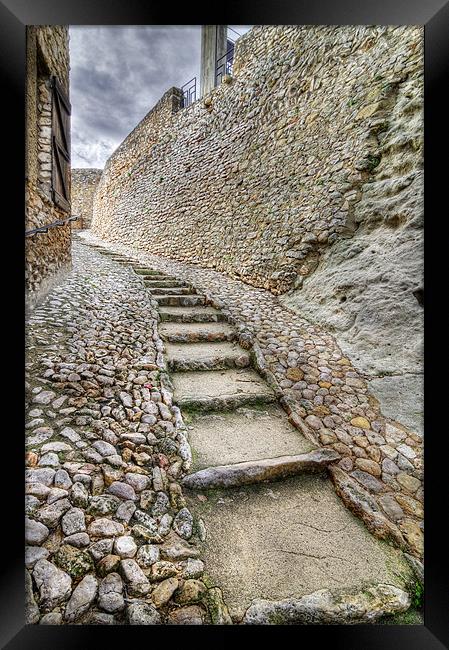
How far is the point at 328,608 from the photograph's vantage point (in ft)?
3.73

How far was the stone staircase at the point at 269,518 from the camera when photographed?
3.82 feet

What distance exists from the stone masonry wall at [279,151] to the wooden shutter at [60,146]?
283 centimetres

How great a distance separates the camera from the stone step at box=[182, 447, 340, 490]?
153 centimetres

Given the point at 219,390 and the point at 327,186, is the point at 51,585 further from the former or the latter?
the point at 327,186

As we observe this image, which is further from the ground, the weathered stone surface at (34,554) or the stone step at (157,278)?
the stone step at (157,278)

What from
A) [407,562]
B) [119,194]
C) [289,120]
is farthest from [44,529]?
[119,194]

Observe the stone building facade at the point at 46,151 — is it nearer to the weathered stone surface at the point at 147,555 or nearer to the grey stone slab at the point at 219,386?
the grey stone slab at the point at 219,386

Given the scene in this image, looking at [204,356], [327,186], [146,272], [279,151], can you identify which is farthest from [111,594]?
[279,151]

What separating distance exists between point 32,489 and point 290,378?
1.81 m

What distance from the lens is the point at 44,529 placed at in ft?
3.86

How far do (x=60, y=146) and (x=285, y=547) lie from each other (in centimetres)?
438

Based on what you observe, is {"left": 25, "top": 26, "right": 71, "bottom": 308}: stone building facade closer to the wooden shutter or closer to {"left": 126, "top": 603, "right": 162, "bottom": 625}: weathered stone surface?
the wooden shutter

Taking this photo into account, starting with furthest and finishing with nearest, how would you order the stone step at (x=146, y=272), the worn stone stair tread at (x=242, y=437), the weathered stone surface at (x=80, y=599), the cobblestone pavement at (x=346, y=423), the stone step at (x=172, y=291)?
the stone step at (x=146, y=272)
the stone step at (x=172, y=291)
the worn stone stair tread at (x=242, y=437)
the cobblestone pavement at (x=346, y=423)
the weathered stone surface at (x=80, y=599)

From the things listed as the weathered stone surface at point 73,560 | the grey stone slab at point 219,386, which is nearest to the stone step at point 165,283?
the grey stone slab at point 219,386
